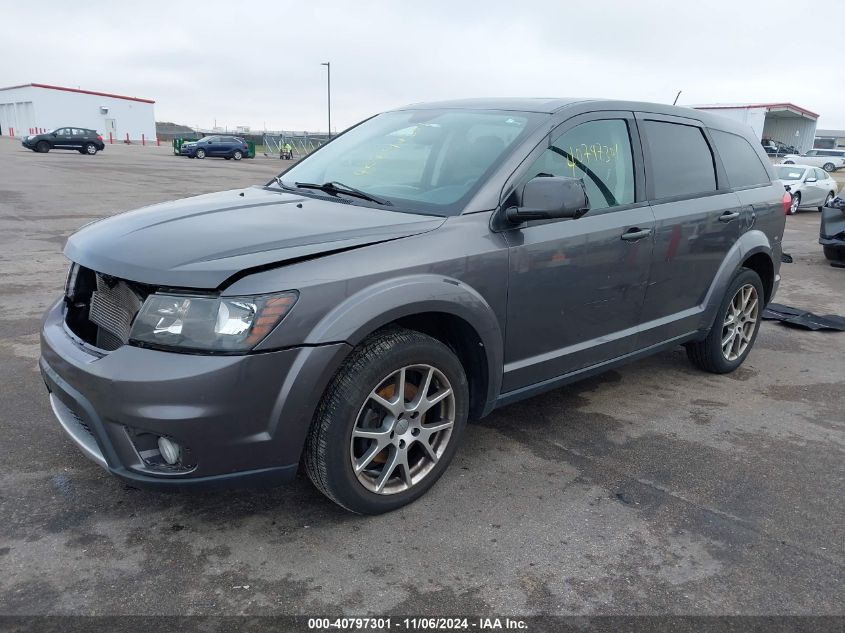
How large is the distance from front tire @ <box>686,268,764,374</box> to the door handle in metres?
1.21

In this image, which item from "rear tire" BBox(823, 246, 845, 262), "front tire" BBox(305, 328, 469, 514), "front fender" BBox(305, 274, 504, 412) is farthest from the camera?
"rear tire" BBox(823, 246, 845, 262)

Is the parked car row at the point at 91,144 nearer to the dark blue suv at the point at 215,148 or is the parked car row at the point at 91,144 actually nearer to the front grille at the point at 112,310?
the dark blue suv at the point at 215,148

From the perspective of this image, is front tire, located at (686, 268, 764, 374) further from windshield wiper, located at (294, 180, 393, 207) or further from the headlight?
the headlight

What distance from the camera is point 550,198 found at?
9.84ft

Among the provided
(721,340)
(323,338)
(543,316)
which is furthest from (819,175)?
(323,338)

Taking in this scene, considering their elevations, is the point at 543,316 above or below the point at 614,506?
above

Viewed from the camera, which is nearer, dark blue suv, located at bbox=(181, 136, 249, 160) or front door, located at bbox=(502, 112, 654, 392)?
front door, located at bbox=(502, 112, 654, 392)

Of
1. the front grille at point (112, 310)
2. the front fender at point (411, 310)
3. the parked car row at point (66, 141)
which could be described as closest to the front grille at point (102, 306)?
the front grille at point (112, 310)

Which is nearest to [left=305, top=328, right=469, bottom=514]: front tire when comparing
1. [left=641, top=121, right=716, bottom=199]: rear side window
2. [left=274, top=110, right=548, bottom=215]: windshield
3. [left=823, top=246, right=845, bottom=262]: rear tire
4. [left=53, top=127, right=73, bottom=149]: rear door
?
[left=274, top=110, right=548, bottom=215]: windshield

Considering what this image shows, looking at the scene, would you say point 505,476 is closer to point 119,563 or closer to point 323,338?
point 323,338

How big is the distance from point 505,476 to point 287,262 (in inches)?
62.0

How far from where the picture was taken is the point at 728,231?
4.48 metres

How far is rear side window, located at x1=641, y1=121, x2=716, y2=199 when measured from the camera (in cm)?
402

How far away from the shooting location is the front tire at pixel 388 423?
8.77ft
